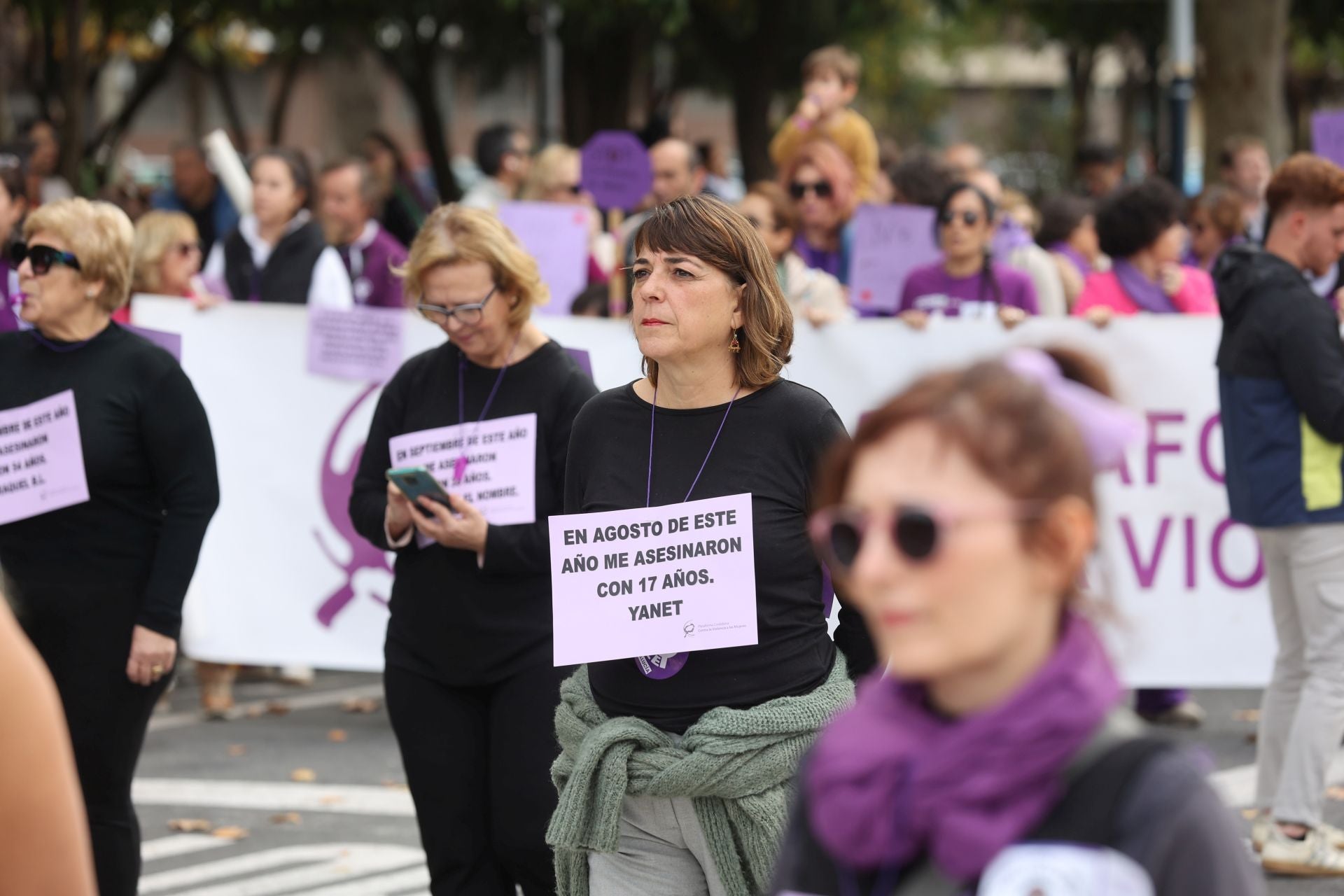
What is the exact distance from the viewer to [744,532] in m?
3.60

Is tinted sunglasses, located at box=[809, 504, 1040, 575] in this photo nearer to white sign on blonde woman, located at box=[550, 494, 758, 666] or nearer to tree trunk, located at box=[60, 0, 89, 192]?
white sign on blonde woman, located at box=[550, 494, 758, 666]

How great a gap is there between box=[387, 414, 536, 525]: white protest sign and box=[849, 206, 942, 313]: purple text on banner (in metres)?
4.09

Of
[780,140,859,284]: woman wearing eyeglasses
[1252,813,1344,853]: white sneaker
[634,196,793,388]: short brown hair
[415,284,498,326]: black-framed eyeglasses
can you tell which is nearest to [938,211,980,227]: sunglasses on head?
[780,140,859,284]: woman wearing eyeglasses

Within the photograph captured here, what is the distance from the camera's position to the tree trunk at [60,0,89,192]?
18.5 meters

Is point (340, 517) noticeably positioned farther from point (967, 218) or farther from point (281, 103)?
point (281, 103)

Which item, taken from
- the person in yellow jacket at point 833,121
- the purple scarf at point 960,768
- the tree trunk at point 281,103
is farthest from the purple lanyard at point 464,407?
the tree trunk at point 281,103

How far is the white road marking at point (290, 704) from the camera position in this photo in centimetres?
816

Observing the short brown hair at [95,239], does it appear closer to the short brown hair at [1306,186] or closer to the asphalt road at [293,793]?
the asphalt road at [293,793]

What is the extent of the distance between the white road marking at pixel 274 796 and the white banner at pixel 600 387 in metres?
0.92

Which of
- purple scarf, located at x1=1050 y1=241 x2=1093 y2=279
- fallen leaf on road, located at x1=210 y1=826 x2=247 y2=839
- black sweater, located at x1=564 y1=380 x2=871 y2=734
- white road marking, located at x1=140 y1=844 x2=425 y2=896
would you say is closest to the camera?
black sweater, located at x1=564 y1=380 x2=871 y2=734

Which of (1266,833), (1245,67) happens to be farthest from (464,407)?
(1245,67)

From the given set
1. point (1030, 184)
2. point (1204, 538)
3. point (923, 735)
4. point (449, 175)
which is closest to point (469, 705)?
point (923, 735)

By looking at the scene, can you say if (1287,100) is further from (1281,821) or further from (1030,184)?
(1281,821)

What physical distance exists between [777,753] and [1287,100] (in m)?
27.9
